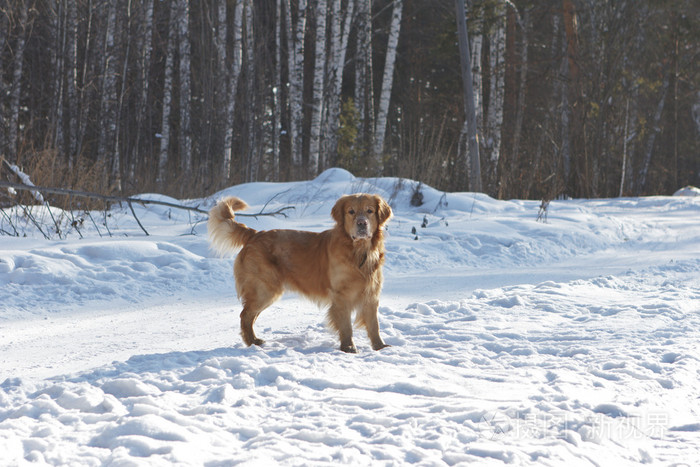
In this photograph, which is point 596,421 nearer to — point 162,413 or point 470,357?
point 470,357

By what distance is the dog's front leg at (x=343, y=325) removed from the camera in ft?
14.5

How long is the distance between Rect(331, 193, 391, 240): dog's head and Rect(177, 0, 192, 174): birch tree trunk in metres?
12.6

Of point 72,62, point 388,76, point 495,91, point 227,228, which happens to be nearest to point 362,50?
point 388,76

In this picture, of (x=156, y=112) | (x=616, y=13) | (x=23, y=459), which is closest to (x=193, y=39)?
(x=156, y=112)

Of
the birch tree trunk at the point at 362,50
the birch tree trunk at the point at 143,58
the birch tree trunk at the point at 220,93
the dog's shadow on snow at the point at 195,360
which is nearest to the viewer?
the dog's shadow on snow at the point at 195,360

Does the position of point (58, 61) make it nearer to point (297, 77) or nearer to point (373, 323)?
point (297, 77)

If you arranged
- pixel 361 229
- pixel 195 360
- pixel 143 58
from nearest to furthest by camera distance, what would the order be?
pixel 195 360
pixel 361 229
pixel 143 58

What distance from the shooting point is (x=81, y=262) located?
6398 mm

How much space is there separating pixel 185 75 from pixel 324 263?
1446cm

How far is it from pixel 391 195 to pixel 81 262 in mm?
6268

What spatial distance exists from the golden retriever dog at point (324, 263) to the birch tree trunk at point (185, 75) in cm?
1225

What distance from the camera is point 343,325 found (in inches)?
175

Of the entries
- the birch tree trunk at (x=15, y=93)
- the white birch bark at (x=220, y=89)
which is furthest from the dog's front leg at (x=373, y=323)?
the white birch bark at (x=220, y=89)

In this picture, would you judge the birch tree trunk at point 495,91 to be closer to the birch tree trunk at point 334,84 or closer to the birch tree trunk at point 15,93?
the birch tree trunk at point 334,84
